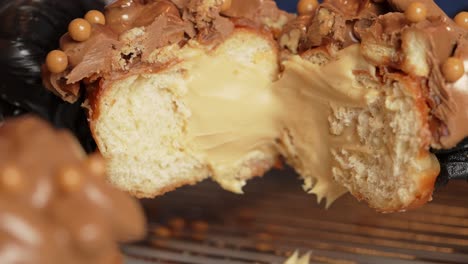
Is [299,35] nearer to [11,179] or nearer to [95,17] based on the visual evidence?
[95,17]

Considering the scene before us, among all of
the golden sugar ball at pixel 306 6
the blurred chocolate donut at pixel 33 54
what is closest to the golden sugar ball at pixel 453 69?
the golden sugar ball at pixel 306 6

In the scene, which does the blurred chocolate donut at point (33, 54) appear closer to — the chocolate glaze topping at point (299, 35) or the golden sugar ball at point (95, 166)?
the chocolate glaze topping at point (299, 35)

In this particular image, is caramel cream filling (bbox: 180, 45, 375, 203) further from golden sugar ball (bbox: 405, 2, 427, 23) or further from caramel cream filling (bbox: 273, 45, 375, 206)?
golden sugar ball (bbox: 405, 2, 427, 23)

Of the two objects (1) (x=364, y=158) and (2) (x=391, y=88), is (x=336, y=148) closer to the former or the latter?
(1) (x=364, y=158)

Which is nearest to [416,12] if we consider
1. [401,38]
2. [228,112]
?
[401,38]

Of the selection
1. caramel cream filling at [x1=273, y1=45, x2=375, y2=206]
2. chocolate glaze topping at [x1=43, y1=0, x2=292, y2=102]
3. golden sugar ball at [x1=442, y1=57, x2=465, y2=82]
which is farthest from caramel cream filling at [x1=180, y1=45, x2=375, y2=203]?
golden sugar ball at [x1=442, y1=57, x2=465, y2=82]

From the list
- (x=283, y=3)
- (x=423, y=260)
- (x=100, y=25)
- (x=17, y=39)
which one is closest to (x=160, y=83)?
(x=100, y=25)
